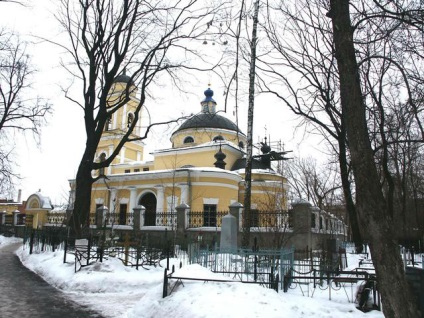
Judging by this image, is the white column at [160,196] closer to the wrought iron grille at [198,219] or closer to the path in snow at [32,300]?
the wrought iron grille at [198,219]

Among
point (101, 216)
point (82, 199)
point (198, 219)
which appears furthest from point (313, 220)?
point (101, 216)

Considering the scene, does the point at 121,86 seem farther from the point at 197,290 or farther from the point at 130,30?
the point at 197,290

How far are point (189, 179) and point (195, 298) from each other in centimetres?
2028

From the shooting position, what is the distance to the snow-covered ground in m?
6.99

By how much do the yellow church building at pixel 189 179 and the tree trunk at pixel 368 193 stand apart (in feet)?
47.3

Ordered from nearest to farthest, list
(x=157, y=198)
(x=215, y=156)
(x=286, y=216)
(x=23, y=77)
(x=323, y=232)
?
(x=286, y=216) < (x=323, y=232) < (x=23, y=77) < (x=157, y=198) < (x=215, y=156)

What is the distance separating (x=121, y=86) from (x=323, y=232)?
22.6 m

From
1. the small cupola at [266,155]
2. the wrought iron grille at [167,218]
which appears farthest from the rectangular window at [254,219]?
the small cupola at [266,155]

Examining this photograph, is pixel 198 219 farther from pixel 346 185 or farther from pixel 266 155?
pixel 266 155

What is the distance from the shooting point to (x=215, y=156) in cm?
3369

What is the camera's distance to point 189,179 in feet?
90.9

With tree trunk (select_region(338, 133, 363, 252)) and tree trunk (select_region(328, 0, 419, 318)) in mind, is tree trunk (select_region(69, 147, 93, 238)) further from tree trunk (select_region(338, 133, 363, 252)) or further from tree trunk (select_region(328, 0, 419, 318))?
tree trunk (select_region(328, 0, 419, 318))

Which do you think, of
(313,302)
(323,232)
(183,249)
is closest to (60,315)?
(313,302)

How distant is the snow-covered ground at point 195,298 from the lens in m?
6.99
